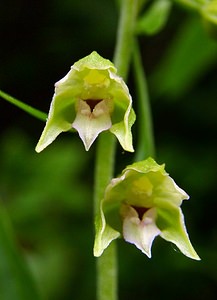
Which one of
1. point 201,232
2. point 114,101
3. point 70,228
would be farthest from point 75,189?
point 114,101

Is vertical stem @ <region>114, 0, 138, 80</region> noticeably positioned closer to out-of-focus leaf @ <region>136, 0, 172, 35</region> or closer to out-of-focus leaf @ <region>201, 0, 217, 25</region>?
out-of-focus leaf @ <region>136, 0, 172, 35</region>

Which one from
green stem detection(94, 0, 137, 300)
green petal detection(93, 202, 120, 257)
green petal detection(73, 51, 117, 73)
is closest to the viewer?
green petal detection(93, 202, 120, 257)

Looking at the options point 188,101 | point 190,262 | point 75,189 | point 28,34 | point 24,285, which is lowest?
point 24,285

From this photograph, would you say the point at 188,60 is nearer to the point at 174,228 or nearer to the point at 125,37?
the point at 125,37

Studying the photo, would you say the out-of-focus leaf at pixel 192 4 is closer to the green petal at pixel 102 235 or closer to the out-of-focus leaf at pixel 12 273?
the green petal at pixel 102 235

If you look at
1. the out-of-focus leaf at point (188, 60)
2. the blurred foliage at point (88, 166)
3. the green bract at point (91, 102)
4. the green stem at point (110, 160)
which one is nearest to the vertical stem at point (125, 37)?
the green stem at point (110, 160)

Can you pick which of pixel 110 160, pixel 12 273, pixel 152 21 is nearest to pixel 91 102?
pixel 110 160

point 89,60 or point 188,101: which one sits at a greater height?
point 188,101

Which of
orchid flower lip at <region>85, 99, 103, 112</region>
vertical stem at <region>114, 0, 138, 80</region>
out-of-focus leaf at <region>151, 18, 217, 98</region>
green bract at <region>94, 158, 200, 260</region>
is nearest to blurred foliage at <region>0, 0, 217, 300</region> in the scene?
out-of-focus leaf at <region>151, 18, 217, 98</region>

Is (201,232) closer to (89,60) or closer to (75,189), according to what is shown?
(75,189)
